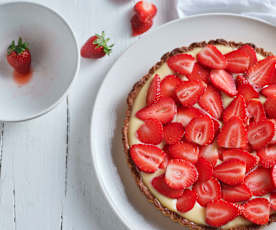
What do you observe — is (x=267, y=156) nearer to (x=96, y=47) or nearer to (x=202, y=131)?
(x=202, y=131)

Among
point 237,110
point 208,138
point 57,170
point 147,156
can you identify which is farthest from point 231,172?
point 57,170

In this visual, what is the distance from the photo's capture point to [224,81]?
252cm

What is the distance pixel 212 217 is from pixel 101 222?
74 cm

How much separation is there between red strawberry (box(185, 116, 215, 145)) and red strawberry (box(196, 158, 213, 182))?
0.11 m

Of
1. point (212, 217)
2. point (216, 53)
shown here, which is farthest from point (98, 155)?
point (216, 53)

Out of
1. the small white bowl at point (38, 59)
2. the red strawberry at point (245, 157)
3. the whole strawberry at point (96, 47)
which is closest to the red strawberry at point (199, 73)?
the red strawberry at point (245, 157)

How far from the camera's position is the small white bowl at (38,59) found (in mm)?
2631

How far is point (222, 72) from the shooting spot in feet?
8.30

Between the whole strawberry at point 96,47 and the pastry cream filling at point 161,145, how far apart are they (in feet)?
1.29

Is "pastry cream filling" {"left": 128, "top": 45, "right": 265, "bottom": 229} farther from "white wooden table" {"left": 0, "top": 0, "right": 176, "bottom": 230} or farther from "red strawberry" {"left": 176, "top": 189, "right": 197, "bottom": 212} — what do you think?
"white wooden table" {"left": 0, "top": 0, "right": 176, "bottom": 230}

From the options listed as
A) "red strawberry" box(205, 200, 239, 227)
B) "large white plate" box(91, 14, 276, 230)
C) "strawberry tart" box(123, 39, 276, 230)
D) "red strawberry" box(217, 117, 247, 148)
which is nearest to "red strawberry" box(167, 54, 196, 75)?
"strawberry tart" box(123, 39, 276, 230)

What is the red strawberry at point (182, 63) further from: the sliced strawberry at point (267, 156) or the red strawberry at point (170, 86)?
the sliced strawberry at point (267, 156)

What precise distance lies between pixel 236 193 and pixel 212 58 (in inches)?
31.4

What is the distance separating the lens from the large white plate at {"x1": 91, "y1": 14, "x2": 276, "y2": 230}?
2617 millimetres
